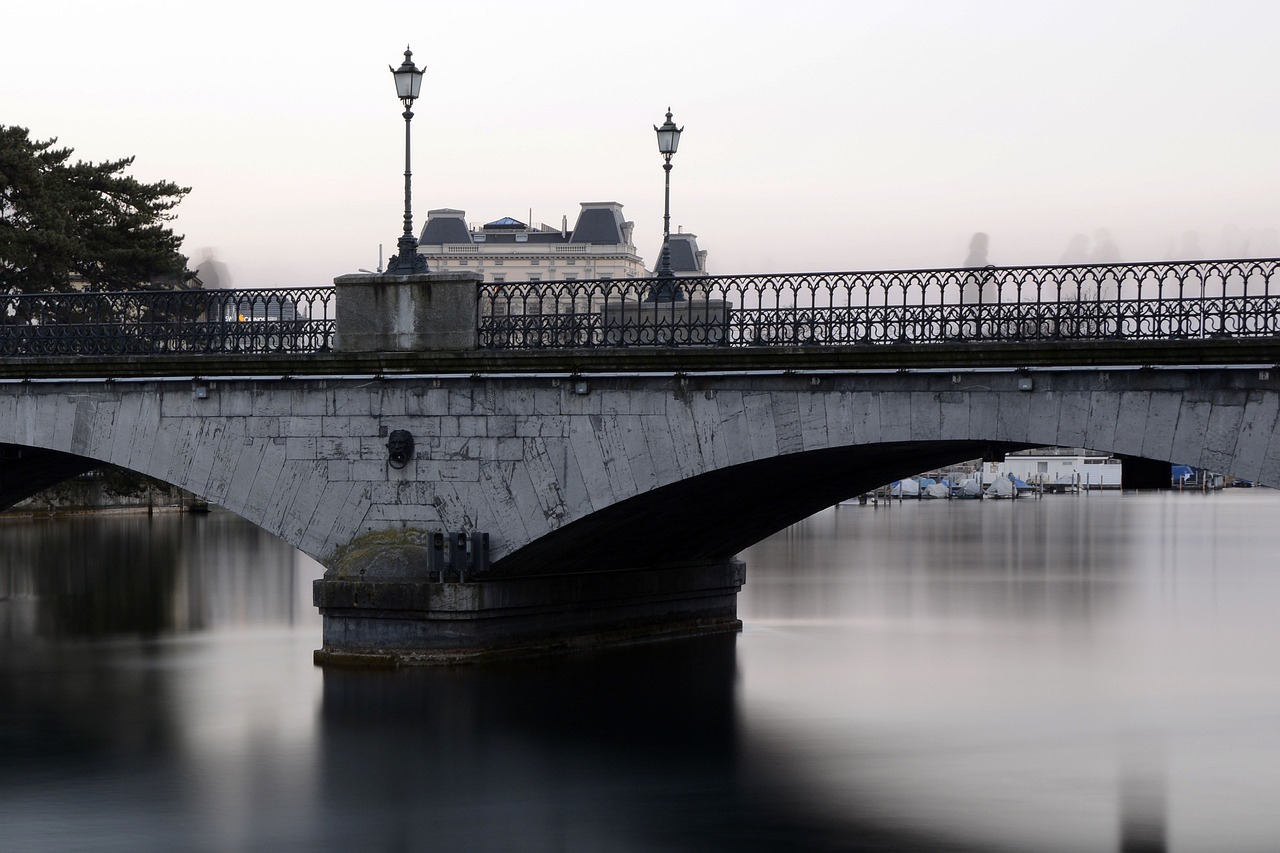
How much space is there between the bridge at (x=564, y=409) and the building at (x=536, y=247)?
7735 centimetres

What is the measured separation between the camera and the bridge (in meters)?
20.1

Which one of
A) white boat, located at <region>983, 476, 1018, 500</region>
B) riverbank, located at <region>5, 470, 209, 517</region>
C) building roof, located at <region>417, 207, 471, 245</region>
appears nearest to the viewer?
riverbank, located at <region>5, 470, 209, 517</region>

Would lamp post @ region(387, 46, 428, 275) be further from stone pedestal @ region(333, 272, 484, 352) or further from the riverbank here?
the riverbank

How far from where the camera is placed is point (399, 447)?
23797 millimetres

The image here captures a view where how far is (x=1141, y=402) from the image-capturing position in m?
19.9

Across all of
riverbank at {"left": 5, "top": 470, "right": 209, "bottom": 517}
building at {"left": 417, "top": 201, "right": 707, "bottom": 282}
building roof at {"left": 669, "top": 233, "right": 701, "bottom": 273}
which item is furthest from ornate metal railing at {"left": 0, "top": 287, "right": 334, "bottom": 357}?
building at {"left": 417, "top": 201, "right": 707, "bottom": 282}

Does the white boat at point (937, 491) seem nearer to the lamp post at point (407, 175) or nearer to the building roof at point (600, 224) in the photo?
the building roof at point (600, 224)

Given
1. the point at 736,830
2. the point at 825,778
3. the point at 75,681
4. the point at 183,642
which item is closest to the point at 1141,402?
the point at 825,778

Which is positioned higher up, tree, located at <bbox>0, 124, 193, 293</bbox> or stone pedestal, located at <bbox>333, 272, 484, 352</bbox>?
tree, located at <bbox>0, 124, 193, 293</bbox>

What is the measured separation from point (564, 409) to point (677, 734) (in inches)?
183

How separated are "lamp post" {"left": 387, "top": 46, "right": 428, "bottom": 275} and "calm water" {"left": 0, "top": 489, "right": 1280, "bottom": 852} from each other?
5623 millimetres

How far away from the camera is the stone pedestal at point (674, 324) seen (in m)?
22.7

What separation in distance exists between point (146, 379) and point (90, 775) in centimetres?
804

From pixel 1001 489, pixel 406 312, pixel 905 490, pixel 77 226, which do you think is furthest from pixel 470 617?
pixel 1001 489
